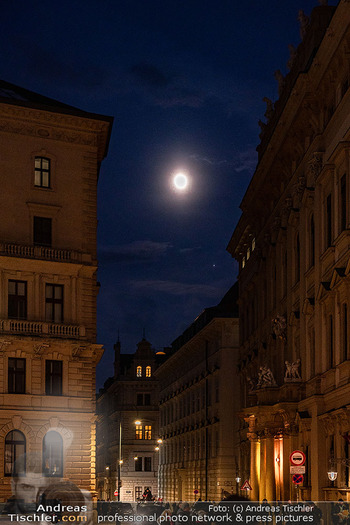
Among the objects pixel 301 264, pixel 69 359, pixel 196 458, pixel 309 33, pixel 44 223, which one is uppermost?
pixel 309 33

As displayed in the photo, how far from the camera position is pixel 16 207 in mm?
48281

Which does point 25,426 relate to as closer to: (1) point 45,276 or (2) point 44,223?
(1) point 45,276

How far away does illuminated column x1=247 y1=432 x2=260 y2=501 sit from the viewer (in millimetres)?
52103

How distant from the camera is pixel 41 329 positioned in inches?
1842

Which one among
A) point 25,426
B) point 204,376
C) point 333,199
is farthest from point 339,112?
point 204,376

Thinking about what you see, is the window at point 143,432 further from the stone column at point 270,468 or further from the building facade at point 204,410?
the stone column at point 270,468

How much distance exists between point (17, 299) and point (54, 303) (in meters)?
2.11

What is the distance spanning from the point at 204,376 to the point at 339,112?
53316 mm

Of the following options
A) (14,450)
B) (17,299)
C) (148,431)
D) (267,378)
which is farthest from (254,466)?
(148,431)

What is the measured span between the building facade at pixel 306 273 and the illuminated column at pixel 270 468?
6 cm

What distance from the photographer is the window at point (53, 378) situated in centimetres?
4706

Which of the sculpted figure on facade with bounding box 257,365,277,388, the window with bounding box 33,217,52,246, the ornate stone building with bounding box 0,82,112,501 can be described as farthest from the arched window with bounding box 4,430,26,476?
the sculpted figure on facade with bounding box 257,365,277,388

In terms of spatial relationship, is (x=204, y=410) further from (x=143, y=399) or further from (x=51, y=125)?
(x=143, y=399)

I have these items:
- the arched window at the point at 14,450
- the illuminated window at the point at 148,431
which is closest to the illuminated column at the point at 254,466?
the arched window at the point at 14,450
